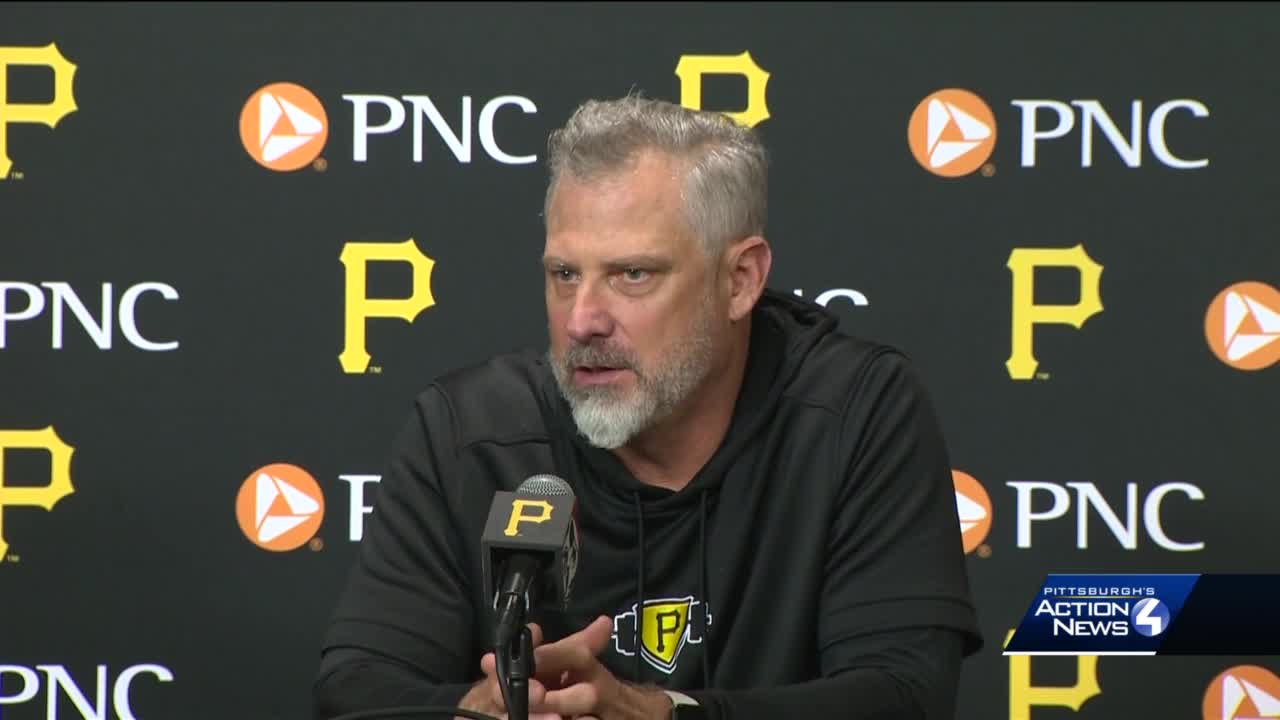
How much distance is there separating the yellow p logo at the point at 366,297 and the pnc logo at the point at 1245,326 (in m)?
1.30

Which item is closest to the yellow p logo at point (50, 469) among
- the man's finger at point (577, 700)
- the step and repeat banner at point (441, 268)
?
the step and repeat banner at point (441, 268)

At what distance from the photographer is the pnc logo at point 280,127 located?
263cm

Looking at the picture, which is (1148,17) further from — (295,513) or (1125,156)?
(295,513)

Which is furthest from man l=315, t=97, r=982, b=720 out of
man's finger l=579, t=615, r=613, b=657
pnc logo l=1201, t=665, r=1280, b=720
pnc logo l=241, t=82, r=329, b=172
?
pnc logo l=1201, t=665, r=1280, b=720

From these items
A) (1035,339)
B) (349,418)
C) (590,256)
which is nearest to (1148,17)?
(1035,339)

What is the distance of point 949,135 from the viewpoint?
8.66 ft

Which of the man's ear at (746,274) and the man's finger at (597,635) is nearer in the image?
the man's finger at (597,635)

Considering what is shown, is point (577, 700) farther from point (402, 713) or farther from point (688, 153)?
point (688, 153)

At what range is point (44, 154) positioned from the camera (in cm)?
262

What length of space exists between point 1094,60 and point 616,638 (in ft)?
4.57

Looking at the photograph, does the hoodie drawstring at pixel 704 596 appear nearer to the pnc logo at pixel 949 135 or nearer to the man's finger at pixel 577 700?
the man's finger at pixel 577 700

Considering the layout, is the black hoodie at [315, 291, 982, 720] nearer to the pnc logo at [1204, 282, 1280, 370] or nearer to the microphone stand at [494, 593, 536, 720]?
the microphone stand at [494, 593, 536, 720]

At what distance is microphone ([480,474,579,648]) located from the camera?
3.97 ft

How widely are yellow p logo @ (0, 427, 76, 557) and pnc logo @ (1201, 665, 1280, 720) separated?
194 centimetres
